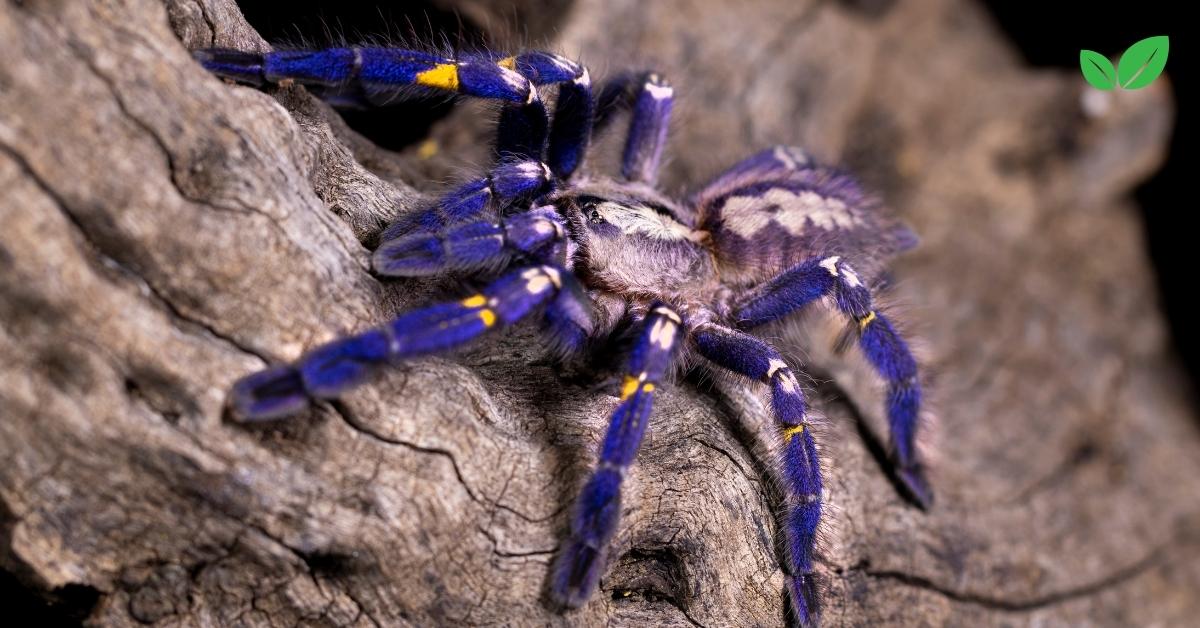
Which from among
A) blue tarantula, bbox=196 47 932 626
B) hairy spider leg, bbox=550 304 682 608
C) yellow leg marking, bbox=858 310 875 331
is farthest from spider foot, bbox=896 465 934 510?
hairy spider leg, bbox=550 304 682 608

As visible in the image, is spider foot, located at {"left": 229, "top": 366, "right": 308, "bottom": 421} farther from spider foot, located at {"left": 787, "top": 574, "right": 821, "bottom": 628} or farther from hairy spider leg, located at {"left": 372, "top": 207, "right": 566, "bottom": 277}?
spider foot, located at {"left": 787, "top": 574, "right": 821, "bottom": 628}

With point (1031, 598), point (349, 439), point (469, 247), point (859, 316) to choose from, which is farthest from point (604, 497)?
point (1031, 598)

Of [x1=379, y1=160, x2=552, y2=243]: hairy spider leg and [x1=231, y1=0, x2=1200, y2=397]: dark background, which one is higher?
[x1=379, y1=160, x2=552, y2=243]: hairy spider leg

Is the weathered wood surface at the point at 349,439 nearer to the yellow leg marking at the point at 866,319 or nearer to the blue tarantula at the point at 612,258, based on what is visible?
the blue tarantula at the point at 612,258

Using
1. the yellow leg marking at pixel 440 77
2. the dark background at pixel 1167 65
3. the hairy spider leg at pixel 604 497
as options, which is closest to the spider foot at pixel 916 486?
the hairy spider leg at pixel 604 497

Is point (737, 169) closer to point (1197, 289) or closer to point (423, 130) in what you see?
point (423, 130)

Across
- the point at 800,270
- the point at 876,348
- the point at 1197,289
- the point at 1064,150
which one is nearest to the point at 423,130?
the point at 800,270

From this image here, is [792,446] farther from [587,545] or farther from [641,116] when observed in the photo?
[641,116]
